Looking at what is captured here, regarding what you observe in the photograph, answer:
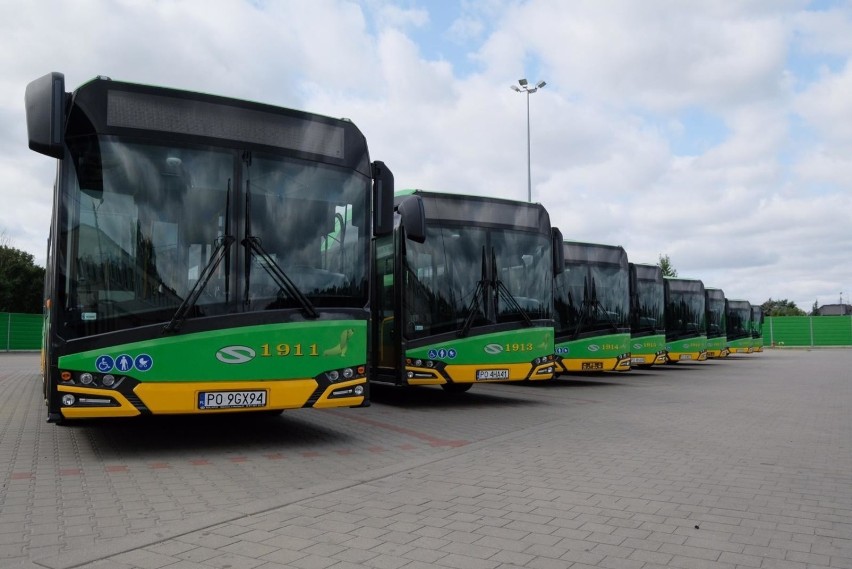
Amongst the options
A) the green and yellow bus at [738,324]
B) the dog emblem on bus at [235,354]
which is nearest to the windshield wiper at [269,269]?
the dog emblem on bus at [235,354]

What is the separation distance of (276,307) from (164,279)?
3.37ft

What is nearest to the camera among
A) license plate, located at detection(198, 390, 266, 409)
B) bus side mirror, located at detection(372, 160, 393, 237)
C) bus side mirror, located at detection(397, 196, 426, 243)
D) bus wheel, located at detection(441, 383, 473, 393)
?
license plate, located at detection(198, 390, 266, 409)

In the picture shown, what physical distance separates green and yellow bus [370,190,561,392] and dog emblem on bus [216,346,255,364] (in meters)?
4.10

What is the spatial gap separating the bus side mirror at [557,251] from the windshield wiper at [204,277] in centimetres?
668

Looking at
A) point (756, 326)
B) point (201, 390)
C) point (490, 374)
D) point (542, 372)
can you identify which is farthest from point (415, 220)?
point (756, 326)

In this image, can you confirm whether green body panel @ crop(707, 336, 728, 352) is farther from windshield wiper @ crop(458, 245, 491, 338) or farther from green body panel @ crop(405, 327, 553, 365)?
windshield wiper @ crop(458, 245, 491, 338)

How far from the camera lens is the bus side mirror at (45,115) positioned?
591 centimetres

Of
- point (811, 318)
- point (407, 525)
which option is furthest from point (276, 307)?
point (811, 318)

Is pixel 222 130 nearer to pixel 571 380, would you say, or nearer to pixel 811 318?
pixel 571 380

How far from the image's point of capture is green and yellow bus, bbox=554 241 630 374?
1577 cm

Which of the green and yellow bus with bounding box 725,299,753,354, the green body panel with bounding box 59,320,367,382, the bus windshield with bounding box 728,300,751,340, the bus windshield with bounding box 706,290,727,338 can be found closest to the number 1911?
the green body panel with bounding box 59,320,367,382

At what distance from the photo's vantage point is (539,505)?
16.2 feet

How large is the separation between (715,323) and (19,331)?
112ft

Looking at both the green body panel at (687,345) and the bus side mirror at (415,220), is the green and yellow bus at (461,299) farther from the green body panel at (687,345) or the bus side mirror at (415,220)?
the green body panel at (687,345)
